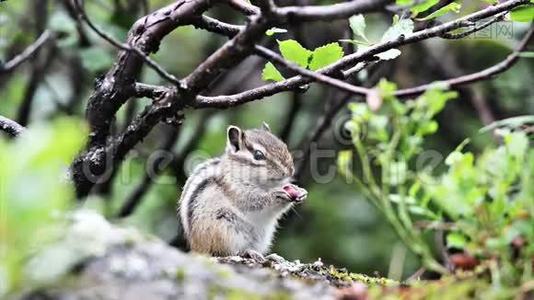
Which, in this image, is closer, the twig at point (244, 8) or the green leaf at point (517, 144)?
the green leaf at point (517, 144)

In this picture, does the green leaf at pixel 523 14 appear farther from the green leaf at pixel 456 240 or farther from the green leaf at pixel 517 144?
the green leaf at pixel 456 240

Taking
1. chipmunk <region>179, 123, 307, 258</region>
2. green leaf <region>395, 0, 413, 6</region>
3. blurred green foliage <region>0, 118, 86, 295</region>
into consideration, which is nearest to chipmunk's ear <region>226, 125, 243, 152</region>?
chipmunk <region>179, 123, 307, 258</region>

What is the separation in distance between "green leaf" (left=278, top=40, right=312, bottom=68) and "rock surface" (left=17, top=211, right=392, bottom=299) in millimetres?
Result: 837

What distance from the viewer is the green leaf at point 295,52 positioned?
2.51 metres

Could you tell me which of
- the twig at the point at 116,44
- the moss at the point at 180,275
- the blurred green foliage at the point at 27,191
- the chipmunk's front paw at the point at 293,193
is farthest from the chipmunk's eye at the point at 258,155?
the blurred green foliage at the point at 27,191

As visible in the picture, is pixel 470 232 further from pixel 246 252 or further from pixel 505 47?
pixel 505 47

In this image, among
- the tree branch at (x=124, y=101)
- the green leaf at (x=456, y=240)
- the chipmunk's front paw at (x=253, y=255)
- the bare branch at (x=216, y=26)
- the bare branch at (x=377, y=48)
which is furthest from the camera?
the chipmunk's front paw at (x=253, y=255)

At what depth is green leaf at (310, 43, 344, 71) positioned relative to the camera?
2.55 metres

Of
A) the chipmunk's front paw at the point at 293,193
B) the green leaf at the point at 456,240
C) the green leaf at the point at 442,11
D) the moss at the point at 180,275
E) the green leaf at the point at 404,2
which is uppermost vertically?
the green leaf at the point at 442,11

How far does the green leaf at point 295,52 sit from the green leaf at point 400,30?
0.30 meters

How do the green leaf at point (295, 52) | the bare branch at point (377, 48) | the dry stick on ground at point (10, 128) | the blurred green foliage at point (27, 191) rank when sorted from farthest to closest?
the dry stick on ground at point (10, 128)
the bare branch at point (377, 48)
the green leaf at point (295, 52)
the blurred green foliage at point (27, 191)

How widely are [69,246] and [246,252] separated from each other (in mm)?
1896

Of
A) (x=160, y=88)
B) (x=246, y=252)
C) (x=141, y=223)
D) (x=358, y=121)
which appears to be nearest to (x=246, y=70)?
(x=141, y=223)

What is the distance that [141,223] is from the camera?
582cm
